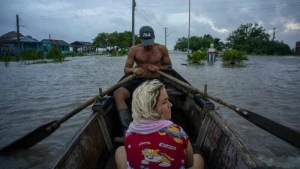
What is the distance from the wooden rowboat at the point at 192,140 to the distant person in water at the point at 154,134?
0.56 metres

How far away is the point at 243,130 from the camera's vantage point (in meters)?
4.43

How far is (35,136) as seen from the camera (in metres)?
2.76

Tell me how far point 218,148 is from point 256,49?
58.2 meters

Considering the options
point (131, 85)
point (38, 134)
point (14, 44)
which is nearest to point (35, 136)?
point (38, 134)

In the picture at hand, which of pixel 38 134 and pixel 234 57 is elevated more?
pixel 234 57

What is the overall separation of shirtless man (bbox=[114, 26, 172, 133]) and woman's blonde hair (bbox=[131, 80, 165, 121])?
2.19m

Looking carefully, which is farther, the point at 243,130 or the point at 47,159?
the point at 243,130

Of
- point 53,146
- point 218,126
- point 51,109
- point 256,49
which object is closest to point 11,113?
point 51,109

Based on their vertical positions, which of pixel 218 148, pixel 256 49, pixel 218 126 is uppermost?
pixel 256 49

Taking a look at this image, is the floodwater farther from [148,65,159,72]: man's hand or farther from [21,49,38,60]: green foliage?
[21,49,38,60]: green foliage

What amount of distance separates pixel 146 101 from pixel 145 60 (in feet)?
9.95

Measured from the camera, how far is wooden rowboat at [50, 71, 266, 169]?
1.78 m

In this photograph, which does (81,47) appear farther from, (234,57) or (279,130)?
(279,130)

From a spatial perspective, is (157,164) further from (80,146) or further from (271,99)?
(271,99)
